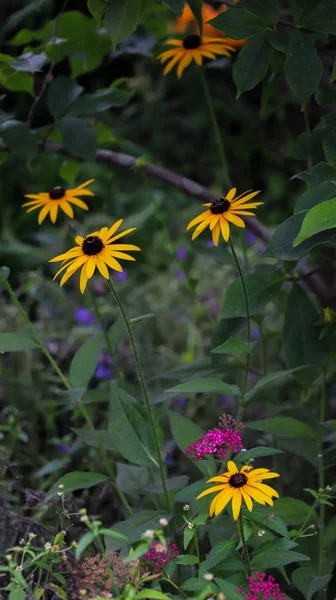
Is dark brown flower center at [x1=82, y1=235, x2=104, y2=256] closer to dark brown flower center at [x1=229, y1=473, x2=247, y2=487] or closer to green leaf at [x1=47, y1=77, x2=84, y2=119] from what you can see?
dark brown flower center at [x1=229, y1=473, x2=247, y2=487]

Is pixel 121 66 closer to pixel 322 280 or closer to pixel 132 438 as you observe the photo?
pixel 322 280

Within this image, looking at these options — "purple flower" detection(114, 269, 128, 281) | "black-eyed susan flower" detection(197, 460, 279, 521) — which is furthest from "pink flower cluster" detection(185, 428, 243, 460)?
"purple flower" detection(114, 269, 128, 281)

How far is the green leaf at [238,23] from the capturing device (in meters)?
1.09

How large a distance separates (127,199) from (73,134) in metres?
1.56

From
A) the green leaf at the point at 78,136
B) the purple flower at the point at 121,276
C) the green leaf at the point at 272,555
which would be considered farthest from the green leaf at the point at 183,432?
the purple flower at the point at 121,276

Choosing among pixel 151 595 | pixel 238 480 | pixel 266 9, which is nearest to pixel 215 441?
pixel 238 480

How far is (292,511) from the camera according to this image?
3.79 feet

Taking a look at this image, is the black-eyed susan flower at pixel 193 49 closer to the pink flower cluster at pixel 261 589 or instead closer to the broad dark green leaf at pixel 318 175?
the broad dark green leaf at pixel 318 175

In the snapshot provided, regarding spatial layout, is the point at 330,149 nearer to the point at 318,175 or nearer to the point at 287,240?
the point at 318,175

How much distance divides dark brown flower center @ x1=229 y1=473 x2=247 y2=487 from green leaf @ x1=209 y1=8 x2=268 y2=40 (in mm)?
649

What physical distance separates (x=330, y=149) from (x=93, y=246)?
40 cm

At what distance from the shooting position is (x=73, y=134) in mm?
1398

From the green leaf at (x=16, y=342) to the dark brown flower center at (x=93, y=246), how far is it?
19 cm

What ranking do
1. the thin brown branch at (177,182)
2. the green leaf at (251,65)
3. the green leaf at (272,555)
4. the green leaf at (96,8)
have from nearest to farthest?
the green leaf at (272,555) < the green leaf at (96,8) < the green leaf at (251,65) < the thin brown branch at (177,182)
